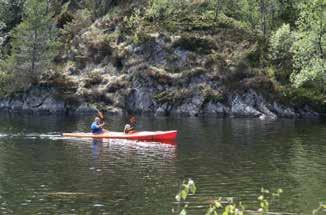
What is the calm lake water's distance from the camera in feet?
72.4

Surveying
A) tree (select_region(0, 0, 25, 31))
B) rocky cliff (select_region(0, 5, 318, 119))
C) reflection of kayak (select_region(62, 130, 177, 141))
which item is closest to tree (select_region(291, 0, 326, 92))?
rocky cliff (select_region(0, 5, 318, 119))

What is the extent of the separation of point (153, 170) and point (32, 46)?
56568 millimetres

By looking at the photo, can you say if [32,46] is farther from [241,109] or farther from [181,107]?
[241,109]

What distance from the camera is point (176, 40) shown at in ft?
250

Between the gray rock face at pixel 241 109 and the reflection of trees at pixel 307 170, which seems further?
the gray rock face at pixel 241 109

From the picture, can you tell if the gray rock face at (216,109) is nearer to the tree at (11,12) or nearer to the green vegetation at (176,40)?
the green vegetation at (176,40)

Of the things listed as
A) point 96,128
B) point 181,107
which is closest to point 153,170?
point 96,128

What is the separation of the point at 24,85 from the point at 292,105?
36.1m

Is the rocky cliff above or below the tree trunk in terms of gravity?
below

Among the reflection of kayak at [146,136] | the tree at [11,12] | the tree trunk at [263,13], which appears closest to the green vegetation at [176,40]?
the tree trunk at [263,13]

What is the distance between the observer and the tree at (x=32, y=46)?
265 ft

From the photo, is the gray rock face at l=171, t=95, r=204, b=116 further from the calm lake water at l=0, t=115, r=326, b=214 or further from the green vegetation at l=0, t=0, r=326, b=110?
the calm lake water at l=0, t=115, r=326, b=214

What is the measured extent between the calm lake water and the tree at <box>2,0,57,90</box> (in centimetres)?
3128

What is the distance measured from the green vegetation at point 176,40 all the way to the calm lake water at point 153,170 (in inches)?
912
